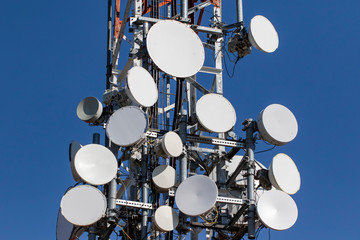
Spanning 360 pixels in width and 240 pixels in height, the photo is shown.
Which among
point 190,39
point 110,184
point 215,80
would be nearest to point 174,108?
point 215,80

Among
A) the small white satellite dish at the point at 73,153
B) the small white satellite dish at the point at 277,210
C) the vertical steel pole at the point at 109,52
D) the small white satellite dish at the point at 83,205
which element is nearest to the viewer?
the small white satellite dish at the point at 83,205

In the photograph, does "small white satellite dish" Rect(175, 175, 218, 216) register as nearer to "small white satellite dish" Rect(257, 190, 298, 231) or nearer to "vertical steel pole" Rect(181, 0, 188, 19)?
"small white satellite dish" Rect(257, 190, 298, 231)

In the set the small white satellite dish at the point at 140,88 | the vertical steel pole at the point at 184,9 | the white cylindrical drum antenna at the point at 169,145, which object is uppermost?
the vertical steel pole at the point at 184,9

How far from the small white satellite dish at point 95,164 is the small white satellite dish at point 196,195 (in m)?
2.04

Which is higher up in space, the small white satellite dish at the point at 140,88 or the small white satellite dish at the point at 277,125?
the small white satellite dish at the point at 140,88

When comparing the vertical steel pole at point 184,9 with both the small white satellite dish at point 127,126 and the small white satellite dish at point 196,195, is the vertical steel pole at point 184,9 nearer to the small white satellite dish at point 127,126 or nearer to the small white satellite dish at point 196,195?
the small white satellite dish at point 127,126

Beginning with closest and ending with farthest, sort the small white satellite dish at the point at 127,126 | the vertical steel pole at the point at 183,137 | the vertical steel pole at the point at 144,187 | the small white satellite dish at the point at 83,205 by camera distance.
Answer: the small white satellite dish at the point at 83,205, the small white satellite dish at the point at 127,126, the vertical steel pole at the point at 144,187, the vertical steel pole at the point at 183,137

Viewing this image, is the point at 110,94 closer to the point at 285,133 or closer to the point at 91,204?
the point at 91,204

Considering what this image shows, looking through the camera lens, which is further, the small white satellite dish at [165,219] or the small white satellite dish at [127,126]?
the small white satellite dish at [127,126]

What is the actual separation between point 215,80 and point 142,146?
387cm

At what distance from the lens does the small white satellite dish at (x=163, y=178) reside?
22.2 meters

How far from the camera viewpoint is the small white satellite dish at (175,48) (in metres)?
22.9

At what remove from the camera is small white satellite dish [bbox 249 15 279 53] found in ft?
79.3

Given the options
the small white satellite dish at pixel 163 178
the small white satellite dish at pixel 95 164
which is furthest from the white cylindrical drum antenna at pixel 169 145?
the small white satellite dish at pixel 95 164
